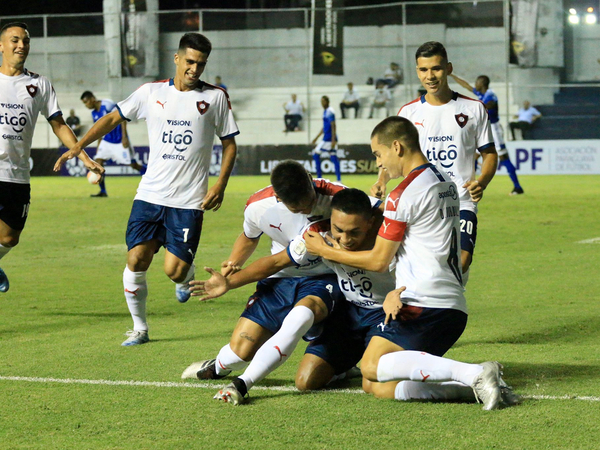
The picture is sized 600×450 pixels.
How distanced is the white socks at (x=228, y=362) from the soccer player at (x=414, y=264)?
0.87 m

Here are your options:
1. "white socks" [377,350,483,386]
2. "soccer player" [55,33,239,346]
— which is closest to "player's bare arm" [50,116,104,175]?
"soccer player" [55,33,239,346]

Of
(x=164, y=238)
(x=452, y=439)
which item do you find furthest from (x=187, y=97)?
(x=452, y=439)

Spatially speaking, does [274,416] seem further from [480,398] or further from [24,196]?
[24,196]

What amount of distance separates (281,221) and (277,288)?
→ 1.38ft

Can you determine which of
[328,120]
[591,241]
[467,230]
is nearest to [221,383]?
[467,230]

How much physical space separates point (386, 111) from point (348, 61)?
353 centimetres

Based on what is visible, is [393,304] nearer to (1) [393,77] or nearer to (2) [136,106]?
(2) [136,106]

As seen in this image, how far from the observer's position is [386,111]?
101 feet

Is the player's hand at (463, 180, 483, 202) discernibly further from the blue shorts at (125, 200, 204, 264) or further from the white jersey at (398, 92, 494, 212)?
the blue shorts at (125, 200, 204, 264)

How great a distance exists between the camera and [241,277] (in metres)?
5.13

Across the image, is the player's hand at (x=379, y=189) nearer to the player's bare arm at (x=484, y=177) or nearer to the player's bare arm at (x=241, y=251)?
the player's bare arm at (x=484, y=177)

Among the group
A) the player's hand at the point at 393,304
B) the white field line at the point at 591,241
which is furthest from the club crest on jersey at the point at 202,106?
the white field line at the point at 591,241

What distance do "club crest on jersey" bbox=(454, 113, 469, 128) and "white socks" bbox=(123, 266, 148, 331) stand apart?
8.68 feet

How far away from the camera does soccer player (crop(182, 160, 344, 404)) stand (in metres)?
4.91
